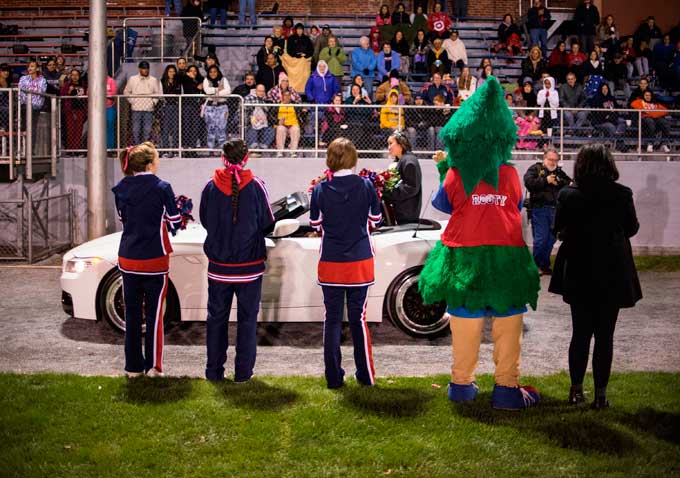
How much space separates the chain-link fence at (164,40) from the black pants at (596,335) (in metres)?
14.8

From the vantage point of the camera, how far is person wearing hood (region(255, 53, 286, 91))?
17953mm

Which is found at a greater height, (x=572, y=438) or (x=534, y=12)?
(x=534, y=12)

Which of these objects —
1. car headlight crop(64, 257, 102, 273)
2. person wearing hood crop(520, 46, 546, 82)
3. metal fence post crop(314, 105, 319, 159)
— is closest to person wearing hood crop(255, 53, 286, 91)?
metal fence post crop(314, 105, 319, 159)

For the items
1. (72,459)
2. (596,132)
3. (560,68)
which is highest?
(560,68)

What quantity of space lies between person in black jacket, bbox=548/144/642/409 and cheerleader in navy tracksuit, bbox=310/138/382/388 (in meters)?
1.45

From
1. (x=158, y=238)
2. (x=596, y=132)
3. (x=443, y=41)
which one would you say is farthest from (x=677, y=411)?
(x=443, y=41)

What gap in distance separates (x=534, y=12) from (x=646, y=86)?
4.83m

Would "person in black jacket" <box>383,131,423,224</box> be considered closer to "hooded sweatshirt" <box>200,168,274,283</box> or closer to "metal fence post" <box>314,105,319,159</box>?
"hooded sweatshirt" <box>200,168,274,283</box>

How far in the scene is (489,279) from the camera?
6375 mm

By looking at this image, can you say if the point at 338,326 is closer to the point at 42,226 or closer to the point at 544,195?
→ the point at 544,195

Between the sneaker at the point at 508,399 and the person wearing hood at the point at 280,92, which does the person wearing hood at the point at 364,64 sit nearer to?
the person wearing hood at the point at 280,92

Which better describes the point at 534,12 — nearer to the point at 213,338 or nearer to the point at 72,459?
the point at 213,338

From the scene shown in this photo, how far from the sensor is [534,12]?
22.2 metres

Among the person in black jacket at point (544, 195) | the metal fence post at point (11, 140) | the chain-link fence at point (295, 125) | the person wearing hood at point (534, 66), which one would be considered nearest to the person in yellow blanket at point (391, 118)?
the chain-link fence at point (295, 125)
